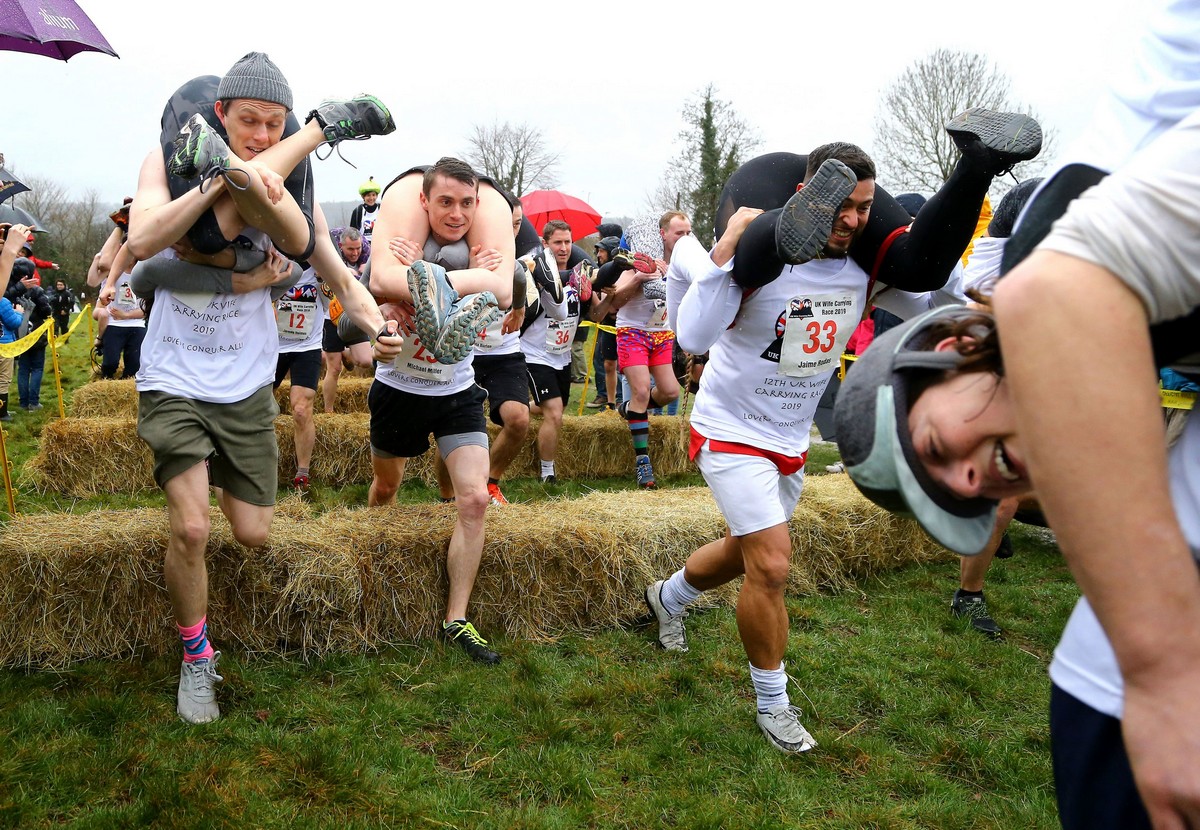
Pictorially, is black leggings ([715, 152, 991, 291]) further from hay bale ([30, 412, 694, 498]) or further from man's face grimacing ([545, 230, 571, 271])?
man's face grimacing ([545, 230, 571, 271])

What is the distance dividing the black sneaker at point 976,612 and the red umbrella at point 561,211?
13.5 meters

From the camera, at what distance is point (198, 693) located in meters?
3.59

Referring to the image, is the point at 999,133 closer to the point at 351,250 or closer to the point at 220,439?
the point at 220,439

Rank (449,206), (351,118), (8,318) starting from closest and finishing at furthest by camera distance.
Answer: (351,118)
(449,206)
(8,318)

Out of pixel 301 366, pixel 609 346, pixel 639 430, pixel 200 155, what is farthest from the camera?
pixel 609 346

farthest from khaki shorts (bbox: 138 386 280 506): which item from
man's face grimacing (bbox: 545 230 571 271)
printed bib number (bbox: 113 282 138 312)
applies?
printed bib number (bbox: 113 282 138 312)

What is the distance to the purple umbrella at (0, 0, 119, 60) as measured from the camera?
13.3 feet

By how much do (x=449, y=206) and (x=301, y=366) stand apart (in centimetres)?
359

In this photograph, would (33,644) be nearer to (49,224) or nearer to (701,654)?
(701,654)

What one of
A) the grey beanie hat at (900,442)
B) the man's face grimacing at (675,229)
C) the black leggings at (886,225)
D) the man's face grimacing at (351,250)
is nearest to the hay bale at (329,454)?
the man's face grimacing at (351,250)

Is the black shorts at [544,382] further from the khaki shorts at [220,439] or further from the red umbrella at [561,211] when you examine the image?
the red umbrella at [561,211]

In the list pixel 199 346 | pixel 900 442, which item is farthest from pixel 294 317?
pixel 900 442

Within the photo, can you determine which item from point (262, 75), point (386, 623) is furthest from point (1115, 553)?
point (386, 623)

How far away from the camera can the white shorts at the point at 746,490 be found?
356cm
